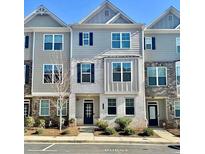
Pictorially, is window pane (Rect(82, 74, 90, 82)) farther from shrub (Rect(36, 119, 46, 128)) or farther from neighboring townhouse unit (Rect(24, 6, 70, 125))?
shrub (Rect(36, 119, 46, 128))

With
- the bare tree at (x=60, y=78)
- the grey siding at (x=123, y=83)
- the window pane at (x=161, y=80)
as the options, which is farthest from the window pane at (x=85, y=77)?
the window pane at (x=161, y=80)

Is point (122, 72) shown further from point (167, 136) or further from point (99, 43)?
point (167, 136)

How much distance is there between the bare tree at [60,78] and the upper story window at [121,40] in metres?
1.67

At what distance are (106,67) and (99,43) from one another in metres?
0.84

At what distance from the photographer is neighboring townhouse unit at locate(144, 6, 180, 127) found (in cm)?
870

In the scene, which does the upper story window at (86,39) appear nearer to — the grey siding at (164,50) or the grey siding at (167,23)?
the grey siding at (164,50)

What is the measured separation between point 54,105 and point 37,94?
67 centimetres

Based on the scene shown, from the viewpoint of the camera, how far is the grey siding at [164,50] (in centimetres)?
878

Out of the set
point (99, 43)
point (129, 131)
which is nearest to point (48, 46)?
point (99, 43)

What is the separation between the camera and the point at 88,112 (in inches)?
342

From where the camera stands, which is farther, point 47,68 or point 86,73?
point 47,68

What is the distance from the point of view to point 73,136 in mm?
6805
